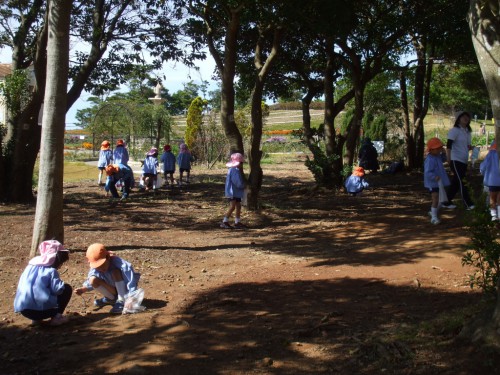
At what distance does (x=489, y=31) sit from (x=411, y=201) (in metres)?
10.1

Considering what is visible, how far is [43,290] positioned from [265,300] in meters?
2.16

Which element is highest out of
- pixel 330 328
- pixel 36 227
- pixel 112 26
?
pixel 112 26

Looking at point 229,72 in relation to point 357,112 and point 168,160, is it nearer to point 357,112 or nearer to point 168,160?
point 357,112

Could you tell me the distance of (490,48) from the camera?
3.88m

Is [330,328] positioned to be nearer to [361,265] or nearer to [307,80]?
[361,265]

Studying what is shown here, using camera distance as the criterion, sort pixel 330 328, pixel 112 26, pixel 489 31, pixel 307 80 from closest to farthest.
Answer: pixel 489 31 → pixel 330 328 → pixel 112 26 → pixel 307 80

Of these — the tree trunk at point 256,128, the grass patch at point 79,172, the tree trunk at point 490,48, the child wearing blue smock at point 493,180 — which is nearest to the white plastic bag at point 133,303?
the tree trunk at point 490,48

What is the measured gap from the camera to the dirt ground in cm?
425

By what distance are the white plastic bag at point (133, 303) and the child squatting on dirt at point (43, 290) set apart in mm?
609

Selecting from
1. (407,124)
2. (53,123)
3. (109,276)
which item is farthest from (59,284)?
(407,124)

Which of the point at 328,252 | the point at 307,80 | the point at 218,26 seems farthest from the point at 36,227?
the point at 307,80

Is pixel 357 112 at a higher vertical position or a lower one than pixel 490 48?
higher

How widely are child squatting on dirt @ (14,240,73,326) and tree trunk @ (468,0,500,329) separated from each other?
147 inches

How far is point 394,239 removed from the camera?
8.70m
